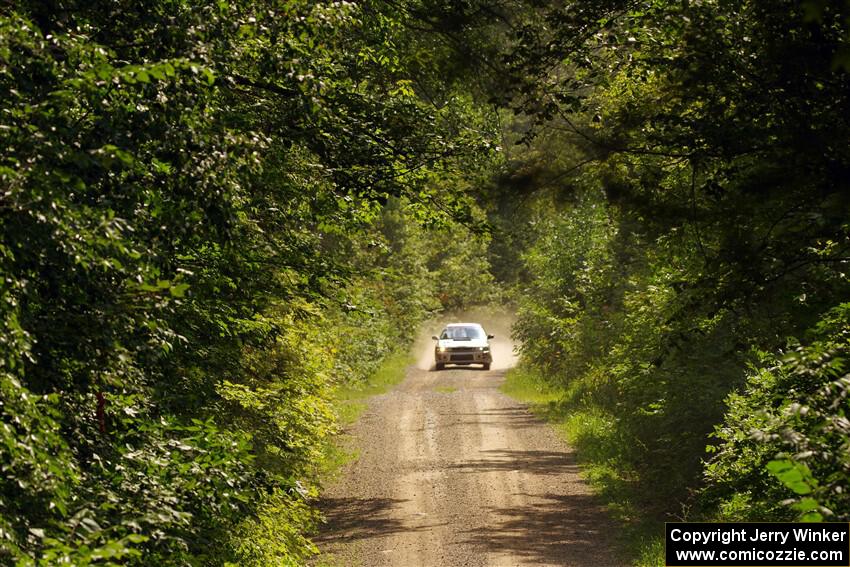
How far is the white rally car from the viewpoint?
41.9 m

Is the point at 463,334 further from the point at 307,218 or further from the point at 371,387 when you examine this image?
the point at 307,218

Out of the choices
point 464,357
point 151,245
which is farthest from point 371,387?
point 151,245

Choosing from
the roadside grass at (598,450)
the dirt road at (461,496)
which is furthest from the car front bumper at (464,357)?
the dirt road at (461,496)

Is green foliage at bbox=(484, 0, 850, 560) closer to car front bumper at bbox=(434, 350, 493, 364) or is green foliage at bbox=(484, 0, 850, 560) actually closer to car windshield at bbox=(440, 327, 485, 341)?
car front bumper at bbox=(434, 350, 493, 364)

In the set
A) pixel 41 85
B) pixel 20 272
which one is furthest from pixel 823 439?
pixel 41 85

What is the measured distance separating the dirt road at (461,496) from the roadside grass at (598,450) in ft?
0.94

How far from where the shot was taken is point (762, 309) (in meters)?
11.2

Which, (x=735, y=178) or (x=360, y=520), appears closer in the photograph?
(x=735, y=178)

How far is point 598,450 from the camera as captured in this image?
2038 centimetres

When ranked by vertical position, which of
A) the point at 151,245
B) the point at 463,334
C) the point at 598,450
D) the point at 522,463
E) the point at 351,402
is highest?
the point at 463,334

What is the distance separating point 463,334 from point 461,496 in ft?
82.5

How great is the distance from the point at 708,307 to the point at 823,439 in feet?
23.1

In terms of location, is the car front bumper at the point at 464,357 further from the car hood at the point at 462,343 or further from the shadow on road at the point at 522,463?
the shadow on road at the point at 522,463

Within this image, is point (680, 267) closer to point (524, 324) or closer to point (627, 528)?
point (627, 528)
